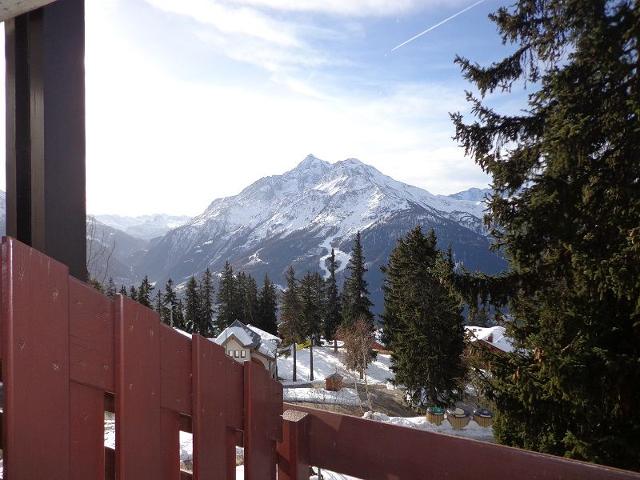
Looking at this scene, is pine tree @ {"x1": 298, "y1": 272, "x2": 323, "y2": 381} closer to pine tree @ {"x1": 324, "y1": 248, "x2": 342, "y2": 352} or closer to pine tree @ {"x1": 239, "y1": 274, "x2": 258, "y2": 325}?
pine tree @ {"x1": 324, "y1": 248, "x2": 342, "y2": 352}

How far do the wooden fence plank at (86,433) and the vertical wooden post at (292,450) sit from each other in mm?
970

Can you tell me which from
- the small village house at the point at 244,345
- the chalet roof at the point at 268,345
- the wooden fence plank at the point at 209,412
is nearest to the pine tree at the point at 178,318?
the chalet roof at the point at 268,345

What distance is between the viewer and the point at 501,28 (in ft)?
23.5

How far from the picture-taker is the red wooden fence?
2.68ft

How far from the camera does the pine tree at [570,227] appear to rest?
18.2ft

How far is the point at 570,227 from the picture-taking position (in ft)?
19.7

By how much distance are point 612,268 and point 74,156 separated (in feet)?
19.6

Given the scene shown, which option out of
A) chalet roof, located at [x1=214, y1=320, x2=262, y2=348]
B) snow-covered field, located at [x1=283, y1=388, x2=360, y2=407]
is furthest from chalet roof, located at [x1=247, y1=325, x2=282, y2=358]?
snow-covered field, located at [x1=283, y1=388, x2=360, y2=407]

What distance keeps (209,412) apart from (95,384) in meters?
0.45

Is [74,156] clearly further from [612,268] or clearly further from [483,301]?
[483,301]

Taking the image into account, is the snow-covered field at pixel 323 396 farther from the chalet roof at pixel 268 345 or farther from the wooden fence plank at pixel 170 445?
the wooden fence plank at pixel 170 445

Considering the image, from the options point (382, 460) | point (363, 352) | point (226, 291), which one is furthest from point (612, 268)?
point (226, 291)

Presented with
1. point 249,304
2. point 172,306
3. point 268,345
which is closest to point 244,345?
point 268,345

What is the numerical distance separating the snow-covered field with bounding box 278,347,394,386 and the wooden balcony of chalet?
40.0 meters
